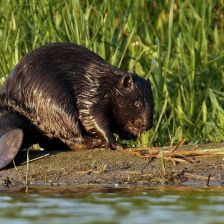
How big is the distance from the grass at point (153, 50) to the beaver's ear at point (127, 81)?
796 millimetres

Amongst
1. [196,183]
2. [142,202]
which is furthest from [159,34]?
[142,202]

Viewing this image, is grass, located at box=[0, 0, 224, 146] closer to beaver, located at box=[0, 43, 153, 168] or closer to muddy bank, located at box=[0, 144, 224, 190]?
beaver, located at box=[0, 43, 153, 168]

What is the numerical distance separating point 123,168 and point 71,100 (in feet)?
2.05

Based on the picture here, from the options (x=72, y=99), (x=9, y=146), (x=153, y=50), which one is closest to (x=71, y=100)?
(x=72, y=99)

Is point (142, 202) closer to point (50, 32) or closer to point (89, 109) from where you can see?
point (89, 109)

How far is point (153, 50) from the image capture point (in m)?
8.09

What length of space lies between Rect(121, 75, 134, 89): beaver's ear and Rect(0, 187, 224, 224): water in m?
1.03

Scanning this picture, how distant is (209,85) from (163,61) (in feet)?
1.30

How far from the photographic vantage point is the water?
14.7ft

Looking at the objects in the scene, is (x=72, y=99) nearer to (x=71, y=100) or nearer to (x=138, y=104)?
(x=71, y=100)

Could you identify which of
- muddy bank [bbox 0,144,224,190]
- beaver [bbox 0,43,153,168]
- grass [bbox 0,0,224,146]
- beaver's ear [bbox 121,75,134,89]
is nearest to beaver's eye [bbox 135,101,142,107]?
beaver [bbox 0,43,153,168]

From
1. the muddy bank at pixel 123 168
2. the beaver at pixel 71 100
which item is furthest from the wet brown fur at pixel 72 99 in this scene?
the muddy bank at pixel 123 168

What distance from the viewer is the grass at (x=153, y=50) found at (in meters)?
7.53

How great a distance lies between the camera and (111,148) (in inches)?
251
